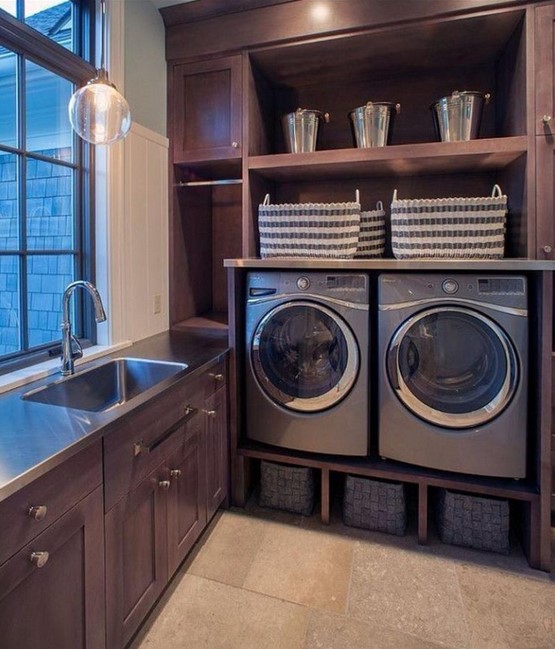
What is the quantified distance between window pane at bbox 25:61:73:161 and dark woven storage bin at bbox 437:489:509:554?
2391 mm

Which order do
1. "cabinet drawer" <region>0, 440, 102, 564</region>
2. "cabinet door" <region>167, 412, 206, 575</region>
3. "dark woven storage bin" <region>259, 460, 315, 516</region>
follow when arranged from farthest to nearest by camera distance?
"dark woven storage bin" <region>259, 460, 315, 516</region>, "cabinet door" <region>167, 412, 206, 575</region>, "cabinet drawer" <region>0, 440, 102, 564</region>

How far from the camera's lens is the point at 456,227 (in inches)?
76.0

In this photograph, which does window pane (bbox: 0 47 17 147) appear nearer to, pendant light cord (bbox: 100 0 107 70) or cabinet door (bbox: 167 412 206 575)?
pendant light cord (bbox: 100 0 107 70)

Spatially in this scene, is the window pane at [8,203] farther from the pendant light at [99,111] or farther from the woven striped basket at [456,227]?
the woven striped basket at [456,227]

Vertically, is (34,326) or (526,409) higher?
(34,326)

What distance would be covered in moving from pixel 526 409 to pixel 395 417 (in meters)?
0.54

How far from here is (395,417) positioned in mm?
1969

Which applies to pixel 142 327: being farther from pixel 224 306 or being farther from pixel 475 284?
pixel 475 284

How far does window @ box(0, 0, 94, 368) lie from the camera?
5.55 feet

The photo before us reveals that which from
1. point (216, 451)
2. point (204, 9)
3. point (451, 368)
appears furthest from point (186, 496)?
point (204, 9)

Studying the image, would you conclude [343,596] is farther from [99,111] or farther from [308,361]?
[99,111]

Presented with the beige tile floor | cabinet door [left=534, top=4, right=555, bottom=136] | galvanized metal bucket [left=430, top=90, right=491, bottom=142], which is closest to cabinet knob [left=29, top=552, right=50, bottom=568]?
the beige tile floor

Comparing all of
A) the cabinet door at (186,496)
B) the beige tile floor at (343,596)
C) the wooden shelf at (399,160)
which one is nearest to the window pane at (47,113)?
the wooden shelf at (399,160)

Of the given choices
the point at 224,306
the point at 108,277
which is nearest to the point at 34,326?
the point at 108,277
